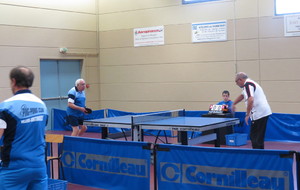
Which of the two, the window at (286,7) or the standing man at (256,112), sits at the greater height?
the window at (286,7)

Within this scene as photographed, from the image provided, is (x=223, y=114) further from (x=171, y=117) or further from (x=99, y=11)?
(x=99, y=11)

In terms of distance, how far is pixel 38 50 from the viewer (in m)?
14.1

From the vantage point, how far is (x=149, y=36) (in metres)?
14.5

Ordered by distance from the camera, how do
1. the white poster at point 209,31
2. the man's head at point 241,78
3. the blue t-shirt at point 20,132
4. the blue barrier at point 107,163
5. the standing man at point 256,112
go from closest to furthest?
the blue t-shirt at point 20,132 < the blue barrier at point 107,163 < the standing man at point 256,112 < the man's head at point 241,78 < the white poster at point 209,31

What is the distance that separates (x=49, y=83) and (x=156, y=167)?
9.38 metres

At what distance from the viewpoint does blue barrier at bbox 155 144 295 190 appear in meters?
5.11

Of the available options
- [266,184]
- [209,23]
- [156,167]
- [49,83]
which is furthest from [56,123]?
[266,184]

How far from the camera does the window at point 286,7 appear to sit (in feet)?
38.8

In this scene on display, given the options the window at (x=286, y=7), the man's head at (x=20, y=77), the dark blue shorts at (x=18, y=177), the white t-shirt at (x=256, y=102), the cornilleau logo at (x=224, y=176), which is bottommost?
the cornilleau logo at (x=224, y=176)

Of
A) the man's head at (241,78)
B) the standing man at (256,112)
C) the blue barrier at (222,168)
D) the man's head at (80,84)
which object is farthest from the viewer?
the man's head at (80,84)

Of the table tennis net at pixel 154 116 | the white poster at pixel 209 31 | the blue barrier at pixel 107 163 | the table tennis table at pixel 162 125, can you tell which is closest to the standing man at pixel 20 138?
the blue barrier at pixel 107 163

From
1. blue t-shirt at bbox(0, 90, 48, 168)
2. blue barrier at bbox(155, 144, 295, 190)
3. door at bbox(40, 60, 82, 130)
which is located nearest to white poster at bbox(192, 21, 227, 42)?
door at bbox(40, 60, 82, 130)

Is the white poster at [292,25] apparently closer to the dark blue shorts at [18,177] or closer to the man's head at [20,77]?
the man's head at [20,77]

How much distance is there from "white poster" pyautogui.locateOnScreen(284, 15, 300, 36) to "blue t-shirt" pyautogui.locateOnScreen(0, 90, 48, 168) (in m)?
9.42
